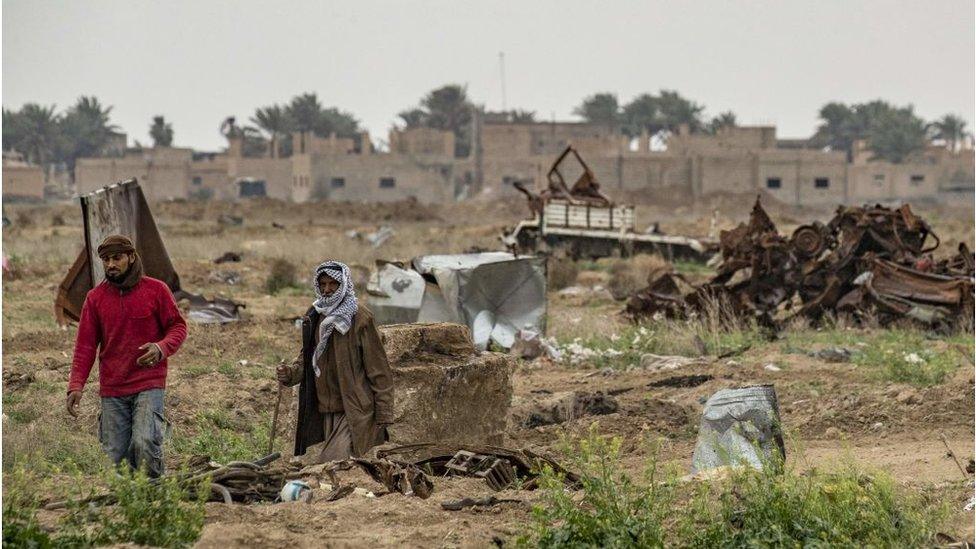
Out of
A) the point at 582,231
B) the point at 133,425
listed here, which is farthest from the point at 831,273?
the point at 582,231

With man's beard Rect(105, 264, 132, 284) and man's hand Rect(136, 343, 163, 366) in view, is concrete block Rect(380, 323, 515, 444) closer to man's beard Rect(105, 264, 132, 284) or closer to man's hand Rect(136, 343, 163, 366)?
man's hand Rect(136, 343, 163, 366)

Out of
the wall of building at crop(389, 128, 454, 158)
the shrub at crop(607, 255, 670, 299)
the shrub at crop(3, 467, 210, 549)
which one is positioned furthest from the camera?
the wall of building at crop(389, 128, 454, 158)

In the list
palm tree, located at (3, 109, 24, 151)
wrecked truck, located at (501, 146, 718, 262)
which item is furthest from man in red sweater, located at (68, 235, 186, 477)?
palm tree, located at (3, 109, 24, 151)

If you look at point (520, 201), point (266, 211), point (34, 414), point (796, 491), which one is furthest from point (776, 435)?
point (520, 201)

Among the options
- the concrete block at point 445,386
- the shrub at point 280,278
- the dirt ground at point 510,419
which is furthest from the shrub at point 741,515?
the shrub at point 280,278

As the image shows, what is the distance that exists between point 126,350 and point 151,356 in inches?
7.2

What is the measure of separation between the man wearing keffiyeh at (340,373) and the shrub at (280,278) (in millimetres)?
14587

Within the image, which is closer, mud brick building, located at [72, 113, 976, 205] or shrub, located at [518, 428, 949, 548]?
shrub, located at [518, 428, 949, 548]

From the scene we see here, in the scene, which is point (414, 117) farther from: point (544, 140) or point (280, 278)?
point (280, 278)

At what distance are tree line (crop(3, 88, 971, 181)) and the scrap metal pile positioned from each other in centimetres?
6648

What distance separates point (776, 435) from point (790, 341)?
24.0 feet

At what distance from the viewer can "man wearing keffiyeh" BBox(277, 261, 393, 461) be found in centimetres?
821

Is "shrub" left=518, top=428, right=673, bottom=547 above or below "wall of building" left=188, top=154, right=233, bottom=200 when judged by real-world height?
above

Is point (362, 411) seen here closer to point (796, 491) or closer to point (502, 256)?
point (796, 491)
